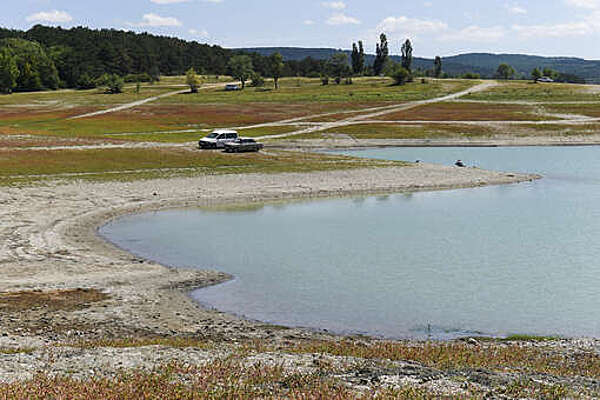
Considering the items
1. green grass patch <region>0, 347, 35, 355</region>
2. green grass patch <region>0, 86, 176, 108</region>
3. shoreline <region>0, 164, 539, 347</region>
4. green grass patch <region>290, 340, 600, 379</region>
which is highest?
green grass patch <region>0, 86, 176, 108</region>

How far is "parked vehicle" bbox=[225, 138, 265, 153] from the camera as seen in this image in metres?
66.0

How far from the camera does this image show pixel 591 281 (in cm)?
2770

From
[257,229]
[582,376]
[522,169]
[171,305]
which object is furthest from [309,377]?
[522,169]

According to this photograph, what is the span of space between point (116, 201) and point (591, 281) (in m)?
27.4

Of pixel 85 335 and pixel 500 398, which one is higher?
pixel 500 398

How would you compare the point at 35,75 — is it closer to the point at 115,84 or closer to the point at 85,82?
the point at 85,82

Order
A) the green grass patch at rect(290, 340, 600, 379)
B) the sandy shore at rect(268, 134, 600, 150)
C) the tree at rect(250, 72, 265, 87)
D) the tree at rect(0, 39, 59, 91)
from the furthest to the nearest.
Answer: the tree at rect(0, 39, 59, 91), the tree at rect(250, 72, 265, 87), the sandy shore at rect(268, 134, 600, 150), the green grass patch at rect(290, 340, 600, 379)

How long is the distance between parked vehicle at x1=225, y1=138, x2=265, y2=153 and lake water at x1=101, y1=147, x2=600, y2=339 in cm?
2089

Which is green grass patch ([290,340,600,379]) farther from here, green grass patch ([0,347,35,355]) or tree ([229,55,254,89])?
tree ([229,55,254,89])

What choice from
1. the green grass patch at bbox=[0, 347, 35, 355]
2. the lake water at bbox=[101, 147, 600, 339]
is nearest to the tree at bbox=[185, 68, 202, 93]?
the lake water at bbox=[101, 147, 600, 339]

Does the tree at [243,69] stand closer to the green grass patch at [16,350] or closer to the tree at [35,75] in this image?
the tree at [35,75]

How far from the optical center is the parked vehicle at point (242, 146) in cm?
6600

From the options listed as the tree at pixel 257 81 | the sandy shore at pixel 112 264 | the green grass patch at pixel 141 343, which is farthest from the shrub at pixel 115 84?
the green grass patch at pixel 141 343

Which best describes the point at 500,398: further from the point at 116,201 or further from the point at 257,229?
the point at 116,201
